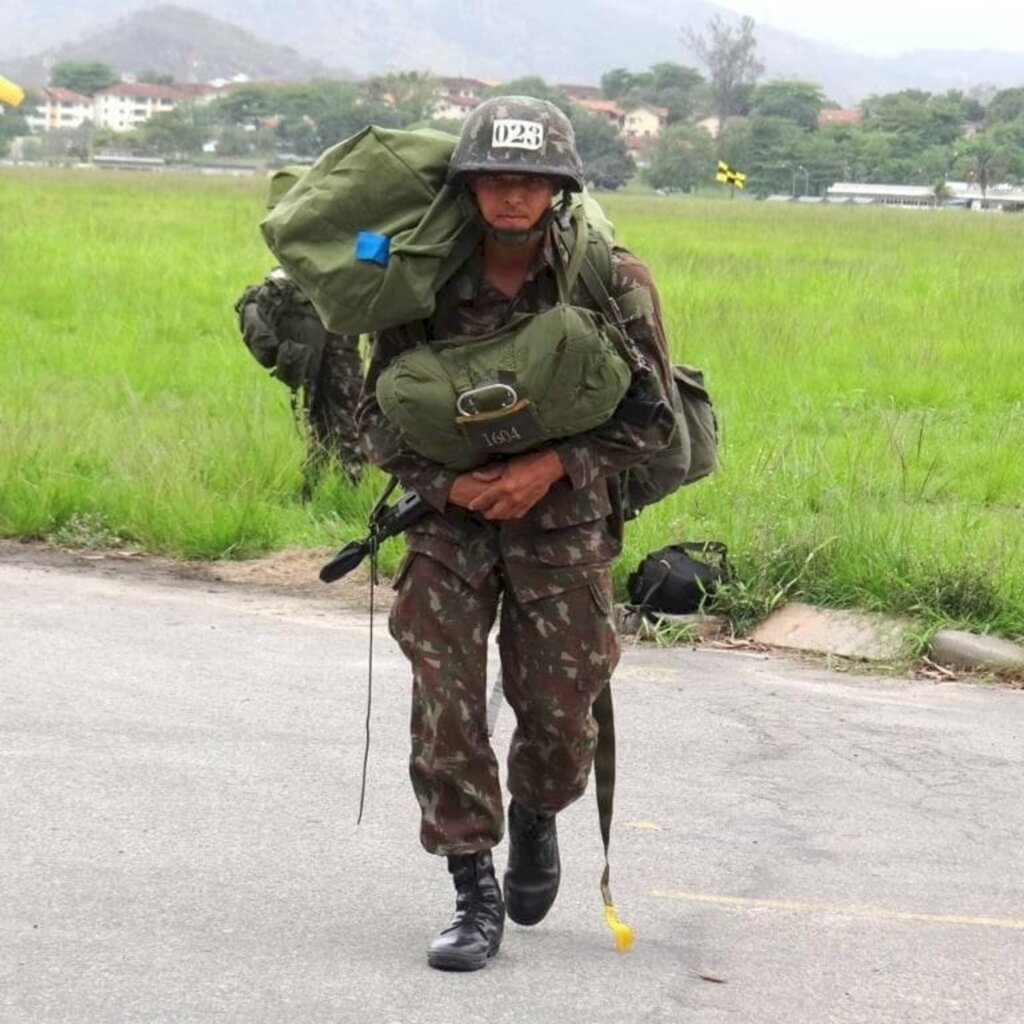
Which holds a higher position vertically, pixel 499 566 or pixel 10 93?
pixel 10 93

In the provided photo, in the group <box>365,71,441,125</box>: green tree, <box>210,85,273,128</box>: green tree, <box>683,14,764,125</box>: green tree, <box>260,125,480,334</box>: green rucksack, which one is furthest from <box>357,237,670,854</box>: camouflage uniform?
<box>683,14,764,125</box>: green tree

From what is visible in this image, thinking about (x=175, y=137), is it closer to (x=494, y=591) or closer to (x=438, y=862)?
(x=438, y=862)

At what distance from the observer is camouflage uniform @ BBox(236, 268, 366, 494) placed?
8406mm

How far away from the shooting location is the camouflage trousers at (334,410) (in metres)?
8.50

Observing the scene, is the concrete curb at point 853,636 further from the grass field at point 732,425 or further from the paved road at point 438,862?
the paved road at point 438,862

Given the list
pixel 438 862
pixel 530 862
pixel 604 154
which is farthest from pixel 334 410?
pixel 604 154

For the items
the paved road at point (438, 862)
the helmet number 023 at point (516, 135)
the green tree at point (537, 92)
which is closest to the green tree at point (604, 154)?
the green tree at point (537, 92)

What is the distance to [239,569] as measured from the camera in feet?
26.2

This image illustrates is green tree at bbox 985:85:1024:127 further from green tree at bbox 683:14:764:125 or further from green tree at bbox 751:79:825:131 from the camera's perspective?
green tree at bbox 683:14:764:125

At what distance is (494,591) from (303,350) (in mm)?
4637

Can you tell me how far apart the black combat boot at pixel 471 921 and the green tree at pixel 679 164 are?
237 feet

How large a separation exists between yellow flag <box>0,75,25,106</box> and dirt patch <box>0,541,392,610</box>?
8.74 ft

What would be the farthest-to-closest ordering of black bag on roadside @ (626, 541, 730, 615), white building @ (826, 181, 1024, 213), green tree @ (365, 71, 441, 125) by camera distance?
white building @ (826, 181, 1024, 213)
green tree @ (365, 71, 441, 125)
black bag on roadside @ (626, 541, 730, 615)

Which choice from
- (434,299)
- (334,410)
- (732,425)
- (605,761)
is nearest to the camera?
(434,299)
